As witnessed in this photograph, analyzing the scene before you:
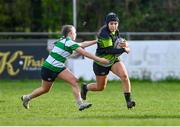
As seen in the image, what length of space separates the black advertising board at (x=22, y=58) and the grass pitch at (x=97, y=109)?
2.66m

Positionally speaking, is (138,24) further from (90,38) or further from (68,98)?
(68,98)

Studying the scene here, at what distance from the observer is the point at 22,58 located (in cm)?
2628

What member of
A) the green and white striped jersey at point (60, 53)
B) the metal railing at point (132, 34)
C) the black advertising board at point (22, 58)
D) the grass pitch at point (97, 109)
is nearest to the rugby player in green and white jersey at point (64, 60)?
the green and white striped jersey at point (60, 53)

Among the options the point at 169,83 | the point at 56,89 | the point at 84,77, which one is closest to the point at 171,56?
the point at 169,83

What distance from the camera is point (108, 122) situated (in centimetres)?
1327

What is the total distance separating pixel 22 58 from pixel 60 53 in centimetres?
1134

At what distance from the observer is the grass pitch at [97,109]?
1355 centimetres

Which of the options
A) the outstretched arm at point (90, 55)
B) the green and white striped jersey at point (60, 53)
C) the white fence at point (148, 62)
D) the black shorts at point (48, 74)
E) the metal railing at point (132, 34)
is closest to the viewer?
the outstretched arm at point (90, 55)

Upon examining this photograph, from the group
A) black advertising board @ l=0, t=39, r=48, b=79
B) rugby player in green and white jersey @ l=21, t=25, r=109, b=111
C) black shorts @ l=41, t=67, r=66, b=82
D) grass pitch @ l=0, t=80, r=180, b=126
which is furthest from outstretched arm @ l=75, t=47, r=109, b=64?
black advertising board @ l=0, t=39, r=48, b=79

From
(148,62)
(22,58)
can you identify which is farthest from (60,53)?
(22,58)

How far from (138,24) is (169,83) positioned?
234 inches

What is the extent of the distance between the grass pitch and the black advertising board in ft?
8.72

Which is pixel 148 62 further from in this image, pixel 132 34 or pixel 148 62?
pixel 132 34

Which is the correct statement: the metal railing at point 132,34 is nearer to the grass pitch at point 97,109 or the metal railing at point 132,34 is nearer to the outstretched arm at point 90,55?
the grass pitch at point 97,109
